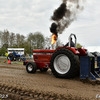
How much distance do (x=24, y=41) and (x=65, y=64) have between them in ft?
152

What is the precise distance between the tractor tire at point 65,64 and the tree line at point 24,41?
36.8 metres

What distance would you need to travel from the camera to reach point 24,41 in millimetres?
50656

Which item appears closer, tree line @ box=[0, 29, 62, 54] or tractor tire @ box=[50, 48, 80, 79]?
tractor tire @ box=[50, 48, 80, 79]

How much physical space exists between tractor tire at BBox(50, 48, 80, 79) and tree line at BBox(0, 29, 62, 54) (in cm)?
3677

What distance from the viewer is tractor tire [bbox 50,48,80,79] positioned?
5168mm

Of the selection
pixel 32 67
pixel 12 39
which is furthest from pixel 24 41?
pixel 32 67

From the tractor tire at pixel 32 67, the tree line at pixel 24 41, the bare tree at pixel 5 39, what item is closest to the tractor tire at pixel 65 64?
the tractor tire at pixel 32 67

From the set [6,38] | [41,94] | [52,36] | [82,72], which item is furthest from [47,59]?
[6,38]

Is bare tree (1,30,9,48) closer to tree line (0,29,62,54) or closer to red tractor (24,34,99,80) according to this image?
tree line (0,29,62,54)

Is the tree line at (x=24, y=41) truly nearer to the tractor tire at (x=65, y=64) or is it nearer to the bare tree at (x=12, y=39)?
the bare tree at (x=12, y=39)

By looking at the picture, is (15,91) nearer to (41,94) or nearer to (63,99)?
(41,94)

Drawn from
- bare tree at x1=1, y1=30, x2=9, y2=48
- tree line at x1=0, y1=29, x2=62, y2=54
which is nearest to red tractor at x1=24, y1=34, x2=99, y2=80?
tree line at x1=0, y1=29, x2=62, y2=54

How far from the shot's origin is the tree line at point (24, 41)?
143 ft

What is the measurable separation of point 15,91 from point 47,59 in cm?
333
